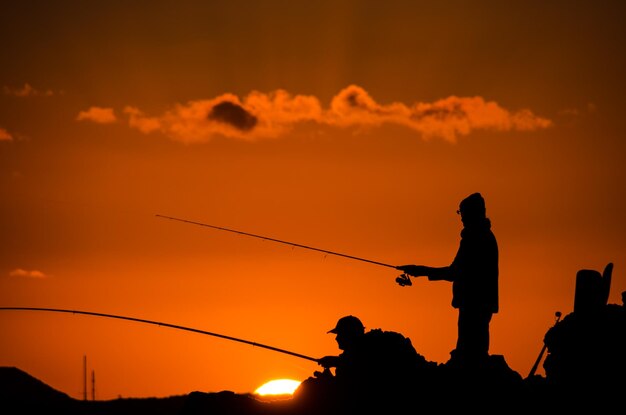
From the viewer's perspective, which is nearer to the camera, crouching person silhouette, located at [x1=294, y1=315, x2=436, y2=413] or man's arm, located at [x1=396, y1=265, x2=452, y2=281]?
man's arm, located at [x1=396, y1=265, x2=452, y2=281]

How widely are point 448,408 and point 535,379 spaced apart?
1.63 m

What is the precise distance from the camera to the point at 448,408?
18.2m

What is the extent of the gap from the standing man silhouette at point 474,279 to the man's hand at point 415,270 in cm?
14

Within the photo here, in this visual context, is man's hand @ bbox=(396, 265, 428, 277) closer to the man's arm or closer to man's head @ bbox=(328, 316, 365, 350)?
the man's arm

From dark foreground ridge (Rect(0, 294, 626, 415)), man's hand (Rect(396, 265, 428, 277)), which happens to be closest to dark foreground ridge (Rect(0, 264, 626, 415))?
dark foreground ridge (Rect(0, 294, 626, 415))

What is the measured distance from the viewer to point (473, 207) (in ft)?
56.9

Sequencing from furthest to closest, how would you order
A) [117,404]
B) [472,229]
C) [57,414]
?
[117,404], [57,414], [472,229]

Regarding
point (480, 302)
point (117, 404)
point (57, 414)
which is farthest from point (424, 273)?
point (117, 404)

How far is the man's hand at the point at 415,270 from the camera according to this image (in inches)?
711

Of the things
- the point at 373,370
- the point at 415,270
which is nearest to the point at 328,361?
the point at 373,370

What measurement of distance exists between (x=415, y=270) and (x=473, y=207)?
1500 mm

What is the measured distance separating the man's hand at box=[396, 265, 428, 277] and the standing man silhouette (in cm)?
14

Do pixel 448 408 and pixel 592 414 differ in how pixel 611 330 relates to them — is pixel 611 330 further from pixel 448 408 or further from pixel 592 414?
pixel 448 408

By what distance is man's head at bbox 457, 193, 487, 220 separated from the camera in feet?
56.7
